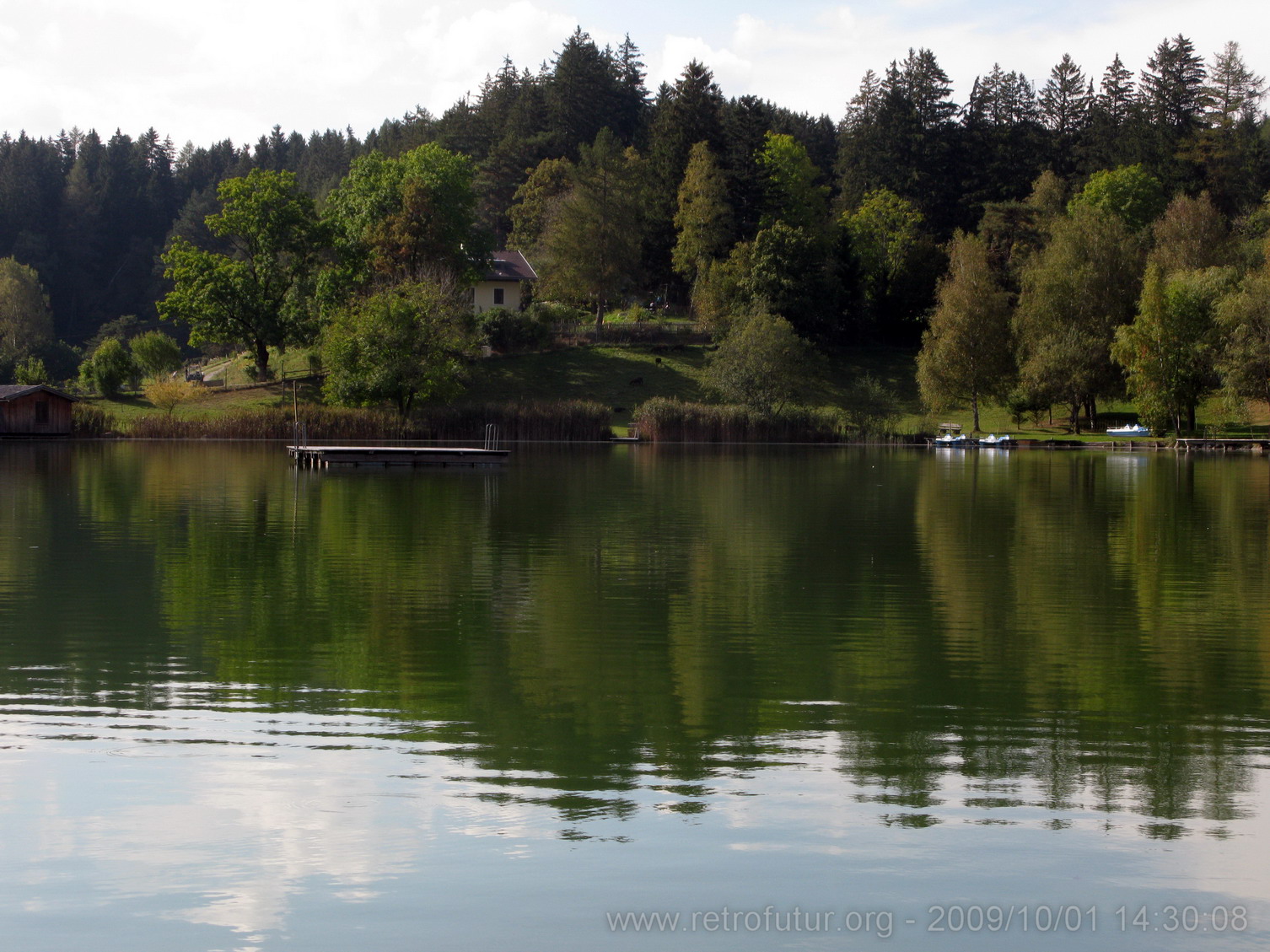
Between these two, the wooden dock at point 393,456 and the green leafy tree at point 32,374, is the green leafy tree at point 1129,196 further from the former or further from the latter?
the green leafy tree at point 32,374

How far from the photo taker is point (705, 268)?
323 ft

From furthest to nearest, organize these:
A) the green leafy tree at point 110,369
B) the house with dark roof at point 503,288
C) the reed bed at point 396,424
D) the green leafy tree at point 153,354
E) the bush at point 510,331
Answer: the house with dark roof at point 503,288 < the bush at point 510,331 < the green leafy tree at point 153,354 < the green leafy tree at point 110,369 < the reed bed at point 396,424

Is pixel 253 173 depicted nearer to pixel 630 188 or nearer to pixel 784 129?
pixel 630 188

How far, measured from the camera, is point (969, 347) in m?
80.9

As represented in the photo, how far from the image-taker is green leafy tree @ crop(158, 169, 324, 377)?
8081 cm

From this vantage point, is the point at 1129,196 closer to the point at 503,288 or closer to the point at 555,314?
the point at 555,314

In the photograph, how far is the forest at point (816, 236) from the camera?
251 feet

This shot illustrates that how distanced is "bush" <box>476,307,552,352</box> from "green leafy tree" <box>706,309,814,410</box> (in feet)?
59.3

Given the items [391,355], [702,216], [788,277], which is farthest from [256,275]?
[788,277]

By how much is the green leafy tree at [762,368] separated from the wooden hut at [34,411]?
126 ft

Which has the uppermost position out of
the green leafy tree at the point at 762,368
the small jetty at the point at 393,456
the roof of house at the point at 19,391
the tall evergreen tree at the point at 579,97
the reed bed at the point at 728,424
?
the tall evergreen tree at the point at 579,97

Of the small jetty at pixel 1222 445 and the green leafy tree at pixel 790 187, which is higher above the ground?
the green leafy tree at pixel 790 187

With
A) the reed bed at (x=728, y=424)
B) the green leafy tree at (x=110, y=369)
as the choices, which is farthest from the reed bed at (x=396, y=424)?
the green leafy tree at (x=110, y=369)

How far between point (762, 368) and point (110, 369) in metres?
41.7
